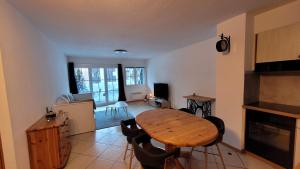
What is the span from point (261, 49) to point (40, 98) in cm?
398

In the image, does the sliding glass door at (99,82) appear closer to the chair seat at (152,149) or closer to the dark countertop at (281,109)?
the chair seat at (152,149)

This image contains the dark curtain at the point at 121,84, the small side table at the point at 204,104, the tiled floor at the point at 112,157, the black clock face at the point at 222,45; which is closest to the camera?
the tiled floor at the point at 112,157

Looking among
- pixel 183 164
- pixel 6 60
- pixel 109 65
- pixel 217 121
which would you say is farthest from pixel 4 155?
pixel 109 65

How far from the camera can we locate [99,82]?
21.6 ft

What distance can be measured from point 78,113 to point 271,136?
12.6ft

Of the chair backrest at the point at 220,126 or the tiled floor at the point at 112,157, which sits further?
the tiled floor at the point at 112,157

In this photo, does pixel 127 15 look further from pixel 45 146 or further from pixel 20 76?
pixel 45 146

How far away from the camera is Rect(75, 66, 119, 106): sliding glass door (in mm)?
6160

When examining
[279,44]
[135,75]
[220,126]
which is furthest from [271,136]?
[135,75]

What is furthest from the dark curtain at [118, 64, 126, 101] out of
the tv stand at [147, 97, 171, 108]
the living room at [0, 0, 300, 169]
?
the living room at [0, 0, 300, 169]

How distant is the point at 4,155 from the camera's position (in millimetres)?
1544

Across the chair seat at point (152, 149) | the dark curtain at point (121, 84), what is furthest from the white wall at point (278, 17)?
the dark curtain at point (121, 84)

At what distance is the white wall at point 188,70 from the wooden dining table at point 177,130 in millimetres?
2179

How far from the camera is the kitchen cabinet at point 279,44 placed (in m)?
1.88
